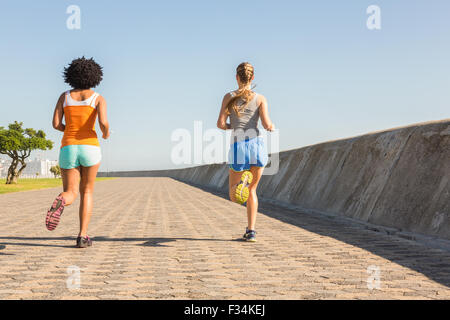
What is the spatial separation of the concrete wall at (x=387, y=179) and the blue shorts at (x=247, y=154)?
2700mm

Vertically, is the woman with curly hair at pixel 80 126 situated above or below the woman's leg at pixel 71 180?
above

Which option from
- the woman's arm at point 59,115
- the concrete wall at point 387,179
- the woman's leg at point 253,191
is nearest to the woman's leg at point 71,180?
the woman's arm at point 59,115

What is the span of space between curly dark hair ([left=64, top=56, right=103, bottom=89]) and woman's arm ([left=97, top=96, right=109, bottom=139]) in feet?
0.82

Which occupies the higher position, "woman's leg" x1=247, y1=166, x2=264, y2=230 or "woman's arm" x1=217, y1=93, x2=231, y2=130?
"woman's arm" x1=217, y1=93, x2=231, y2=130

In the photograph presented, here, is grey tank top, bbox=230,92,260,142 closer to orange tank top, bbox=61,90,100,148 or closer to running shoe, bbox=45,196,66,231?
orange tank top, bbox=61,90,100,148

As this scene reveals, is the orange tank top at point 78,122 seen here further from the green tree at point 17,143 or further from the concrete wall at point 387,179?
the green tree at point 17,143

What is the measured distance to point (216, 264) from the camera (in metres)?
4.99

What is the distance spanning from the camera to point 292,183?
14.9 m

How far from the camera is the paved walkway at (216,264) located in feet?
12.4

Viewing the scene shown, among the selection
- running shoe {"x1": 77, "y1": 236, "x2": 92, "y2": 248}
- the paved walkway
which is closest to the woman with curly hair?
running shoe {"x1": 77, "y1": 236, "x2": 92, "y2": 248}

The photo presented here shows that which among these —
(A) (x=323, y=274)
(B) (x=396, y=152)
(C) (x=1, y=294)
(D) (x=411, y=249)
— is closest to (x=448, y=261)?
(D) (x=411, y=249)

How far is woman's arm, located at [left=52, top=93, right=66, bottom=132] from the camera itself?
227 inches
